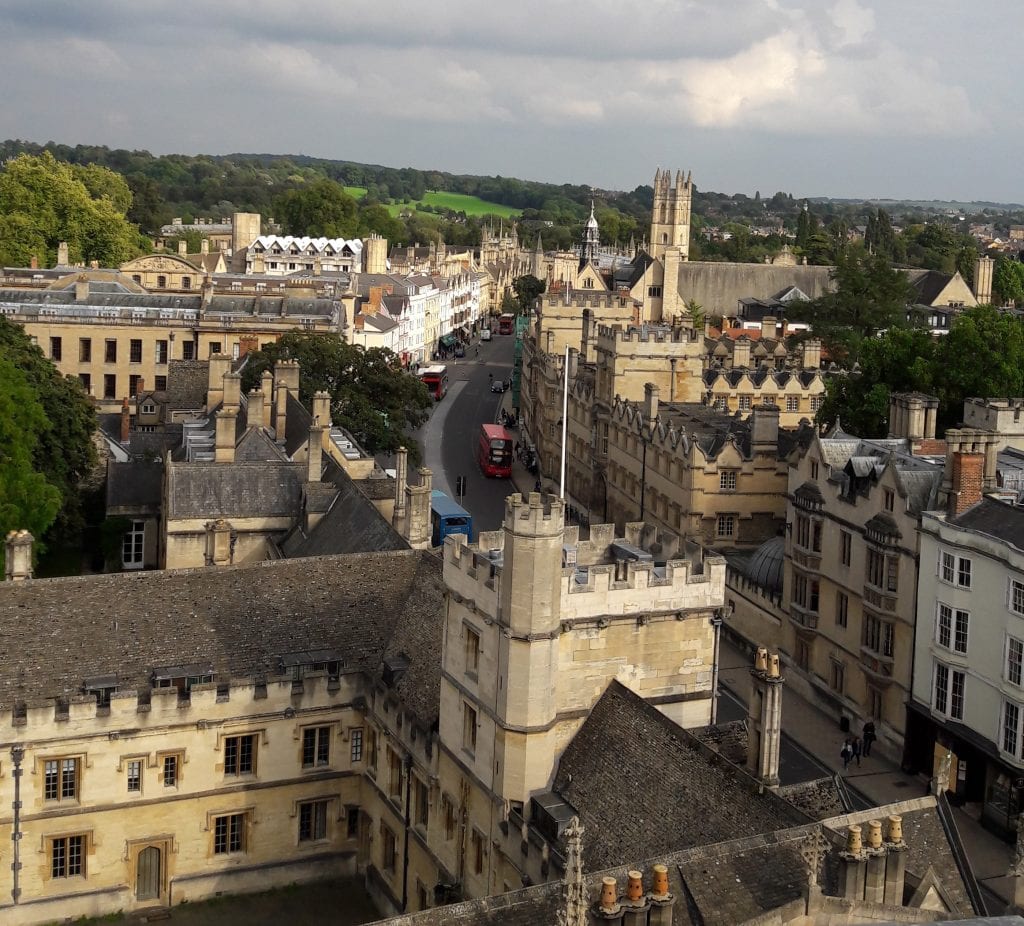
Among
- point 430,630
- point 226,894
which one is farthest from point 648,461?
point 226,894

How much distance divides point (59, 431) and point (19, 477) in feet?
42.3

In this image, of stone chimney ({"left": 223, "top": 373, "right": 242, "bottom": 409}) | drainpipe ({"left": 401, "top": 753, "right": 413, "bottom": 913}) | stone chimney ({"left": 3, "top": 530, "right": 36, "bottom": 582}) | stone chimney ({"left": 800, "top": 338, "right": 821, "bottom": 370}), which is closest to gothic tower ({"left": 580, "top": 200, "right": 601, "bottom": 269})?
stone chimney ({"left": 800, "top": 338, "right": 821, "bottom": 370})

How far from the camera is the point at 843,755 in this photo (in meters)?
46.8

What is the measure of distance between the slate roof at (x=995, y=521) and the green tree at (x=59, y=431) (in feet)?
115

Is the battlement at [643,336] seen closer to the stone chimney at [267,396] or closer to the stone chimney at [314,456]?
the stone chimney at [267,396]

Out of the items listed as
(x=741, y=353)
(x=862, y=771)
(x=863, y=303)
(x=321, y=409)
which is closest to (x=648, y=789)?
(x=862, y=771)

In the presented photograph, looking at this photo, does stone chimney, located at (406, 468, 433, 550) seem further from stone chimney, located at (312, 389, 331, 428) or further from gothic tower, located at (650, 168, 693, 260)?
gothic tower, located at (650, 168, 693, 260)

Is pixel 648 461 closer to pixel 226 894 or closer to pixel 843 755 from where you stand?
pixel 843 755

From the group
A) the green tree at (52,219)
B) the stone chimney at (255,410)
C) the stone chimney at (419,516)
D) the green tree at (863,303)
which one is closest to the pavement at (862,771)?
the stone chimney at (419,516)

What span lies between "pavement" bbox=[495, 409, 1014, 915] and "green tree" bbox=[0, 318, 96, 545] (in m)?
28.1

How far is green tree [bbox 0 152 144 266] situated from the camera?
138250 millimetres

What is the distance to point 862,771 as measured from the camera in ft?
152

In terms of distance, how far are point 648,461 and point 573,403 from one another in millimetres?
15620

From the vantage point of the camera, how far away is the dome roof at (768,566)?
5728 centimetres
